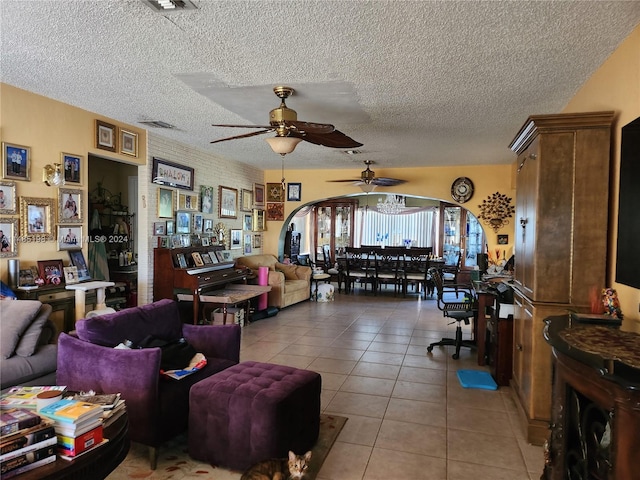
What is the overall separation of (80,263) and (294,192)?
4.98 m

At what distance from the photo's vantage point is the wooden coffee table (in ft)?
4.98

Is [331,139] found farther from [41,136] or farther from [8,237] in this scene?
[8,237]

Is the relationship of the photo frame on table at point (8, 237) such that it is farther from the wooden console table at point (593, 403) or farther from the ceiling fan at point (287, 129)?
the wooden console table at point (593, 403)

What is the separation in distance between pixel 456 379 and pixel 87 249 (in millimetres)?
4243

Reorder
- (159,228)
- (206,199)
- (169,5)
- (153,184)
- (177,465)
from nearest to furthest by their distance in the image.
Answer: (169,5) < (177,465) < (153,184) < (159,228) < (206,199)

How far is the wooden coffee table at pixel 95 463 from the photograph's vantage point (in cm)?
152

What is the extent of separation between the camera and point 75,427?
5.35 feet

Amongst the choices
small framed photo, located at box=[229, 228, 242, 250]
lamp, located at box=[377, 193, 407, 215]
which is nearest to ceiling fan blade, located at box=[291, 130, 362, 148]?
small framed photo, located at box=[229, 228, 242, 250]

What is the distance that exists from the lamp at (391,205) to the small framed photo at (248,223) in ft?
18.7

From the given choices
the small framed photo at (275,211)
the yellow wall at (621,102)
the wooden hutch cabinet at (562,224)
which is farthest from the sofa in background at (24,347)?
the small framed photo at (275,211)

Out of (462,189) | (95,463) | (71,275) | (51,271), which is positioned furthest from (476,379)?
(462,189)

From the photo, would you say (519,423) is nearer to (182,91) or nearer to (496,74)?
(496,74)

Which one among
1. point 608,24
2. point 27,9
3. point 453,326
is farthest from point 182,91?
point 453,326

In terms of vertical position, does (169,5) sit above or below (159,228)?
above
